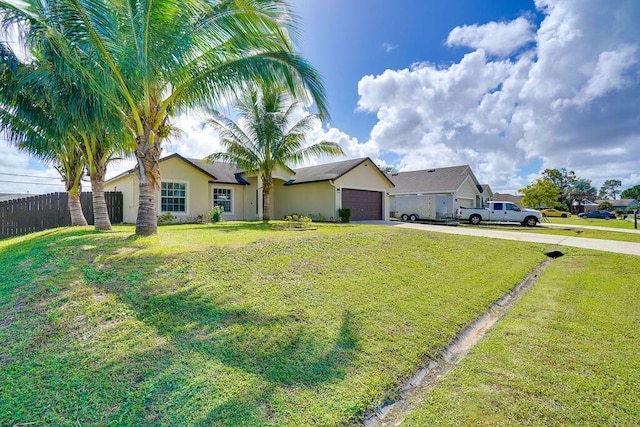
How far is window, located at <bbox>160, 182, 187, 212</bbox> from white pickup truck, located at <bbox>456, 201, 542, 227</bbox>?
2230 cm

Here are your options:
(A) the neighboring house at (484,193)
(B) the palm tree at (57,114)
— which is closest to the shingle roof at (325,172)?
(B) the palm tree at (57,114)

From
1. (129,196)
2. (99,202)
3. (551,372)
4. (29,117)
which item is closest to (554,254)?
(551,372)

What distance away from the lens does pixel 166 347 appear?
331 centimetres

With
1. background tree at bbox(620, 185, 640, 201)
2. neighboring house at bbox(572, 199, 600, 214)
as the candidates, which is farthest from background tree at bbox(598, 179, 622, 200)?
neighboring house at bbox(572, 199, 600, 214)

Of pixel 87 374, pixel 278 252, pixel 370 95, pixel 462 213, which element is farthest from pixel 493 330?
pixel 462 213

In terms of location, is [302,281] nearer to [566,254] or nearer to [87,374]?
[87,374]

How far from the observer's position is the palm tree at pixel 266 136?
16219mm

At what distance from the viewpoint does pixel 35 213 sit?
532 inches

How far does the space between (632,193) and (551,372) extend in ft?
450

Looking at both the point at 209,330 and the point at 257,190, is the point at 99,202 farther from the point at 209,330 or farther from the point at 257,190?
the point at 257,190

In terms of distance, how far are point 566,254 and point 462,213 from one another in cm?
1457

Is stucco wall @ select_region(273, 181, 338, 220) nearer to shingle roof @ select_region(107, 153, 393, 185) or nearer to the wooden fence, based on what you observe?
shingle roof @ select_region(107, 153, 393, 185)

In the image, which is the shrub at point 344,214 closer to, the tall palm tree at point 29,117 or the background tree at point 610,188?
the tall palm tree at point 29,117

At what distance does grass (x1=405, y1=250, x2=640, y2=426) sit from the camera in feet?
9.09
